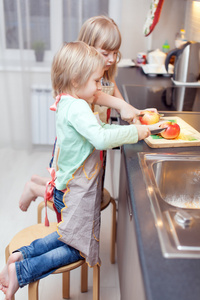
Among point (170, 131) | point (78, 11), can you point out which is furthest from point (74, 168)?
point (78, 11)

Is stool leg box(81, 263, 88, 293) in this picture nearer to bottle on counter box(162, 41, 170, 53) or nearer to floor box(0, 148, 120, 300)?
floor box(0, 148, 120, 300)

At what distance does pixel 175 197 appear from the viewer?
3.85 ft

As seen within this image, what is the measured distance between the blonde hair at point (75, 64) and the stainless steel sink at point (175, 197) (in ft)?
1.02

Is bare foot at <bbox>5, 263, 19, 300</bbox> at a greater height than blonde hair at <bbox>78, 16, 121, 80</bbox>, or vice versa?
blonde hair at <bbox>78, 16, 121, 80</bbox>

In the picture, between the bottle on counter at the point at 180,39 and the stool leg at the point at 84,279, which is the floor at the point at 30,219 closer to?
the stool leg at the point at 84,279

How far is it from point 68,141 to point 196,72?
123cm

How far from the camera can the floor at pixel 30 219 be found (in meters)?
1.69

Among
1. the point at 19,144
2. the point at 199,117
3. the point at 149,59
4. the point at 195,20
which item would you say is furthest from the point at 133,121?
the point at 19,144

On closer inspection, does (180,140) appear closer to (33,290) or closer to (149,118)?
(149,118)

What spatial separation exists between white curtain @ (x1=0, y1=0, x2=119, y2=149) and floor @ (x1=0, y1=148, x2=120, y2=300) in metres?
0.17

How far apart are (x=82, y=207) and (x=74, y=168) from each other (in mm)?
131

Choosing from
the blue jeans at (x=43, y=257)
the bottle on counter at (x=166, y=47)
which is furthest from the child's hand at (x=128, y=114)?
the bottle on counter at (x=166, y=47)

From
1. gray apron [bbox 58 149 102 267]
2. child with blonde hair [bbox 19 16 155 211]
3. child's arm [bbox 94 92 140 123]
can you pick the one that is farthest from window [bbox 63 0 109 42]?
gray apron [bbox 58 149 102 267]

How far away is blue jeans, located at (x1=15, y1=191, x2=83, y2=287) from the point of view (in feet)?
3.70
